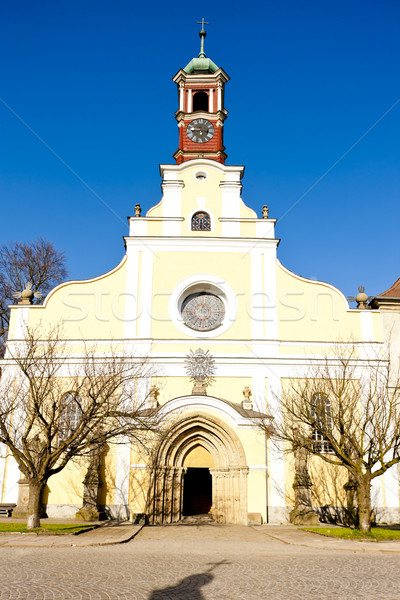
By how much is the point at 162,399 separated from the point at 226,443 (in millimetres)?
3289

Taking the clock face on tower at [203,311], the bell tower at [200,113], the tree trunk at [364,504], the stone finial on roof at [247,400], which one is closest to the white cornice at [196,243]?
the clock face on tower at [203,311]

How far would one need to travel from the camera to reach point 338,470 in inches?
866

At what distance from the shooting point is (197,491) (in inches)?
1054

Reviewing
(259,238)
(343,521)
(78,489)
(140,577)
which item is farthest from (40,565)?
(259,238)

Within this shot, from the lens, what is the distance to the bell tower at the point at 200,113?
1141 inches

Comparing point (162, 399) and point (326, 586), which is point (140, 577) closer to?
point (326, 586)

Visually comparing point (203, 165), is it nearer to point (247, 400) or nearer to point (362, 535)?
point (247, 400)

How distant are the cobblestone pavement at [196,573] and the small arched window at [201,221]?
49.8ft

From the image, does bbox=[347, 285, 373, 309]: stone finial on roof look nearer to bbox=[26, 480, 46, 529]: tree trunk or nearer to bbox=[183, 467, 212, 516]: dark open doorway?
bbox=[183, 467, 212, 516]: dark open doorway

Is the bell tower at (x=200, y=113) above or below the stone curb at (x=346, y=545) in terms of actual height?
above

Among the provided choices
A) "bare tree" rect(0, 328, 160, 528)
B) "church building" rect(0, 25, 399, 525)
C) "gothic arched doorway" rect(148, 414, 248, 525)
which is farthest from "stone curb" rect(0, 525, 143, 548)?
"church building" rect(0, 25, 399, 525)

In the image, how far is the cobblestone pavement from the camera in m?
8.26

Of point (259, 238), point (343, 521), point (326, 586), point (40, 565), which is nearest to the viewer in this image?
point (326, 586)

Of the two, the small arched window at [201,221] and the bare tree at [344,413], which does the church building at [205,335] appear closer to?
the small arched window at [201,221]
